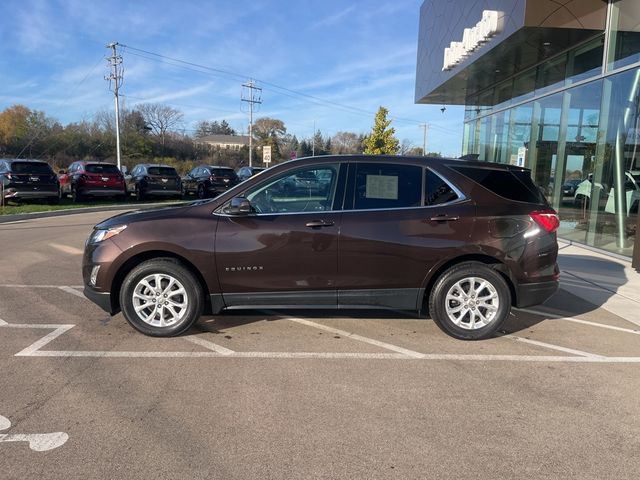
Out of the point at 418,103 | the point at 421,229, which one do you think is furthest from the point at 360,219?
the point at 418,103

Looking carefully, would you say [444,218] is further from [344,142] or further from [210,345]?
[344,142]

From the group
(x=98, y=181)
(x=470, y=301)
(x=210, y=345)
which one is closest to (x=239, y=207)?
(x=210, y=345)

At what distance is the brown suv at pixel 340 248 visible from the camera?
468cm

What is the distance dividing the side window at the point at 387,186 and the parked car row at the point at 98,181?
1441 centimetres

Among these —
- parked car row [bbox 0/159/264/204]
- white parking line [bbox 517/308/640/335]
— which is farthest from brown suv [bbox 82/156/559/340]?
parked car row [bbox 0/159/264/204]

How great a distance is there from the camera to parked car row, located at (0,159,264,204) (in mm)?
17203

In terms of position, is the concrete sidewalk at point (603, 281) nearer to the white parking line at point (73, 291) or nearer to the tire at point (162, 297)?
the tire at point (162, 297)

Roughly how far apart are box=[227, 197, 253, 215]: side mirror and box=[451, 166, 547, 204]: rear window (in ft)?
6.95

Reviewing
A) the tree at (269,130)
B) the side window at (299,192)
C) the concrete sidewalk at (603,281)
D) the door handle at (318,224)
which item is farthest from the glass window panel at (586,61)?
the tree at (269,130)

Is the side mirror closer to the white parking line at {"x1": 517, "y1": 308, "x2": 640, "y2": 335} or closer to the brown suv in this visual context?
the brown suv

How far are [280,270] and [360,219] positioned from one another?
0.93m

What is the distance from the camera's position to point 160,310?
4773mm

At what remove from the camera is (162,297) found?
4.75m

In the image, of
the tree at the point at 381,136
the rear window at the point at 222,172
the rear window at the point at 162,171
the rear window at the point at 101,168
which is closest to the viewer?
the rear window at the point at 101,168
